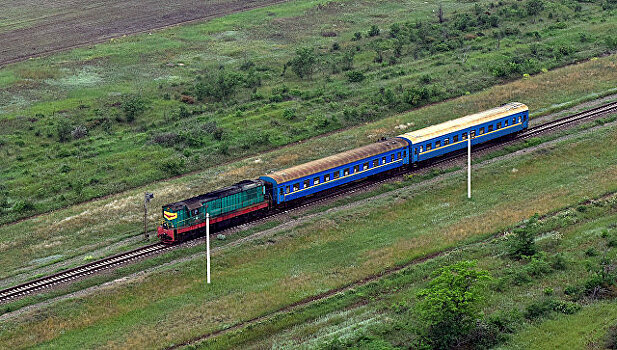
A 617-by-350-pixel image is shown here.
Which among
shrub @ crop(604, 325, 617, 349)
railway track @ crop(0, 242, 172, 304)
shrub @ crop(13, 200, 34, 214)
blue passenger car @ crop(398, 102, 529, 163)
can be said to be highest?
blue passenger car @ crop(398, 102, 529, 163)

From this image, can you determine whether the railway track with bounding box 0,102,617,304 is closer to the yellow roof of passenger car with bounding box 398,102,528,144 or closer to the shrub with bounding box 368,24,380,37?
the yellow roof of passenger car with bounding box 398,102,528,144

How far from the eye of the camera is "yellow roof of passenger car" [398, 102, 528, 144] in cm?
6353

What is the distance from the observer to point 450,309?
1487 inches

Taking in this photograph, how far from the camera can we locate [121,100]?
89062mm

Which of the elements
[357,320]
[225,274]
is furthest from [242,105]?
[357,320]

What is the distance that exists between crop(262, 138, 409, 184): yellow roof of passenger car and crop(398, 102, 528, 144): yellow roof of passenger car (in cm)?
148

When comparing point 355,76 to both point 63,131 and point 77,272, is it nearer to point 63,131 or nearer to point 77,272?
point 63,131

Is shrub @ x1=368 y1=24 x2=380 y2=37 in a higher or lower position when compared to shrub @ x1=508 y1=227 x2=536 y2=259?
higher

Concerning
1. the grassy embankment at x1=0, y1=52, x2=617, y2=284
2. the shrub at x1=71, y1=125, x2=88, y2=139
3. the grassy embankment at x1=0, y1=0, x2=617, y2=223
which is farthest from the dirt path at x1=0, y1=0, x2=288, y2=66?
the grassy embankment at x1=0, y1=52, x2=617, y2=284

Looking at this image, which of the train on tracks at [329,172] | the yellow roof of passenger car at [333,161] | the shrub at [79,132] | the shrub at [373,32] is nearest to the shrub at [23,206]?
the train on tracks at [329,172]

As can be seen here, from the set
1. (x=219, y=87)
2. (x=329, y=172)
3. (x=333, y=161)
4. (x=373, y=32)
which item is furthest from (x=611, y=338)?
(x=373, y=32)

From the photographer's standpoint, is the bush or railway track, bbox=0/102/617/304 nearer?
railway track, bbox=0/102/617/304

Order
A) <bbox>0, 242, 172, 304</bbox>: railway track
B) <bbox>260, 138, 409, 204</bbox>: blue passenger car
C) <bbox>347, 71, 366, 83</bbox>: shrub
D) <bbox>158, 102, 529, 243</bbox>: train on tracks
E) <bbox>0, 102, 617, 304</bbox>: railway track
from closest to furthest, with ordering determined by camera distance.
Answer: <bbox>0, 242, 172, 304</bbox>: railway track → <bbox>0, 102, 617, 304</bbox>: railway track → <bbox>158, 102, 529, 243</bbox>: train on tracks → <bbox>260, 138, 409, 204</bbox>: blue passenger car → <bbox>347, 71, 366, 83</bbox>: shrub

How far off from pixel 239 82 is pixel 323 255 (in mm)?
43941
